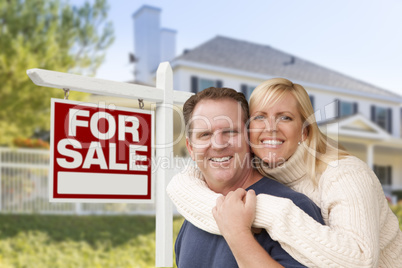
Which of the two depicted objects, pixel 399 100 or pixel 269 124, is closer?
pixel 269 124

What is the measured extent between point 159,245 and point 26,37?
11356 millimetres

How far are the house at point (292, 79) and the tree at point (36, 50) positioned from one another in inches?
129

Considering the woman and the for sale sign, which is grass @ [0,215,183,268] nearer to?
the for sale sign

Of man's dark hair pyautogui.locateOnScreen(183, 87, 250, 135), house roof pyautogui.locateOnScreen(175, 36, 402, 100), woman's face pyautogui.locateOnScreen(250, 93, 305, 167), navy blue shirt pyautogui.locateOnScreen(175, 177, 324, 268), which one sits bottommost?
navy blue shirt pyautogui.locateOnScreen(175, 177, 324, 268)

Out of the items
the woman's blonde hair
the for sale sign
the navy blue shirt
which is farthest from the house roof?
the navy blue shirt

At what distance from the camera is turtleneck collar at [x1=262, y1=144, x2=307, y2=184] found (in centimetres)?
238

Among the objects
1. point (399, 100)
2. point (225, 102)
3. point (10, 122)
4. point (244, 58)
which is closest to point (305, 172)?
point (225, 102)

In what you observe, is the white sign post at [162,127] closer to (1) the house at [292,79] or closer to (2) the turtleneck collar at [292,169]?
(2) the turtleneck collar at [292,169]

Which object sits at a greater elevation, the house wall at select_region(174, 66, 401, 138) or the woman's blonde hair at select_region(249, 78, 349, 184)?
the house wall at select_region(174, 66, 401, 138)

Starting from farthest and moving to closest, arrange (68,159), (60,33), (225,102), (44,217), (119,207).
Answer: (60,33) < (119,207) < (44,217) < (68,159) < (225,102)

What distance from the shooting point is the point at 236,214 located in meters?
1.82

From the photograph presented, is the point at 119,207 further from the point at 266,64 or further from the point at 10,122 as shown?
the point at 266,64

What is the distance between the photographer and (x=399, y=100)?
22.8 m

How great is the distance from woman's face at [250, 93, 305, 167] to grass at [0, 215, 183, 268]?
505cm
